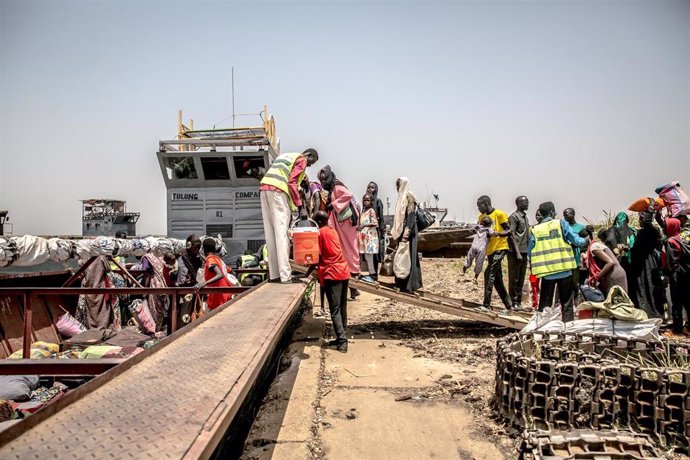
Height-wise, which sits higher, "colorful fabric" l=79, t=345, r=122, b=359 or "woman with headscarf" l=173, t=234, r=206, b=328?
"woman with headscarf" l=173, t=234, r=206, b=328

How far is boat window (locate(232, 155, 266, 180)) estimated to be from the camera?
11.3 m

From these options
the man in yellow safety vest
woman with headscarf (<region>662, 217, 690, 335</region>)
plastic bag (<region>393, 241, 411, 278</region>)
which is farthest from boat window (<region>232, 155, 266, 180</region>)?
woman with headscarf (<region>662, 217, 690, 335</region>)

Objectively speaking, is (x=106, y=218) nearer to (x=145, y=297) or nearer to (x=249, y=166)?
(x=249, y=166)

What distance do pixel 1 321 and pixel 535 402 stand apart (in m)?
6.21

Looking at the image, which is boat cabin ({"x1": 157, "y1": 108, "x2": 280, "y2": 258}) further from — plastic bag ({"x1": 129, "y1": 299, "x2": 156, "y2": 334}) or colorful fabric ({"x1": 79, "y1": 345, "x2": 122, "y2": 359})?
colorful fabric ({"x1": 79, "y1": 345, "x2": 122, "y2": 359})

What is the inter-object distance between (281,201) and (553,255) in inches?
128

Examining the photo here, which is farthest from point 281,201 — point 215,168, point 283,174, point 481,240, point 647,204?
point 215,168

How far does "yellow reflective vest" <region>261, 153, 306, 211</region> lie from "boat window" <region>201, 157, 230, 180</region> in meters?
6.32

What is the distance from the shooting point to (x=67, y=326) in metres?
6.95

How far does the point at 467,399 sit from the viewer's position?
153 inches

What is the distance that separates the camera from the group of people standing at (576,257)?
223 inches

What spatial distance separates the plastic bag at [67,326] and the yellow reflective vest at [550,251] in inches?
247

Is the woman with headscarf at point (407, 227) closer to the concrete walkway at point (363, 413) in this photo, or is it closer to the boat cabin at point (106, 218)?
the concrete walkway at point (363, 413)

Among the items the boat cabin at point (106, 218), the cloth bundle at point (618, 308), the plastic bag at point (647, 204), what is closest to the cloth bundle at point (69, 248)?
the cloth bundle at point (618, 308)
